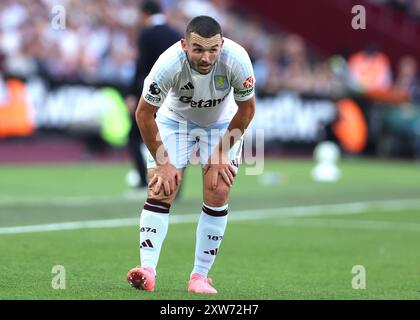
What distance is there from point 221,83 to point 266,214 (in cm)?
677

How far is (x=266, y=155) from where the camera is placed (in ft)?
83.8

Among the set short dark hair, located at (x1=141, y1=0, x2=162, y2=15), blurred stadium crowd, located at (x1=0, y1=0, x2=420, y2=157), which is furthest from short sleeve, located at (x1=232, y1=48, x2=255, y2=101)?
blurred stadium crowd, located at (x1=0, y1=0, x2=420, y2=157)

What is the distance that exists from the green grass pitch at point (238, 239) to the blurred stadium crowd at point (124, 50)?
2.26 metres

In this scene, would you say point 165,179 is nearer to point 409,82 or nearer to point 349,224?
point 349,224

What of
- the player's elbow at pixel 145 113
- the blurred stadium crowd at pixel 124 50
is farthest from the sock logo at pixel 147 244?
the blurred stadium crowd at pixel 124 50

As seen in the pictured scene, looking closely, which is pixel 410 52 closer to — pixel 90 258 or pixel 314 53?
pixel 314 53

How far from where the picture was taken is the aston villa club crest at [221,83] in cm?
791

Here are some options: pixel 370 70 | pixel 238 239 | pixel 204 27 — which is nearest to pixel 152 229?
pixel 204 27

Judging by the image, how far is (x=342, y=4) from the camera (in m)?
31.1

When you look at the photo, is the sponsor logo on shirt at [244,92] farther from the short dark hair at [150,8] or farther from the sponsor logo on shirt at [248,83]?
the short dark hair at [150,8]

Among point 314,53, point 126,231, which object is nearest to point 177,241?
point 126,231

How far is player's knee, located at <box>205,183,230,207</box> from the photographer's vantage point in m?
8.13

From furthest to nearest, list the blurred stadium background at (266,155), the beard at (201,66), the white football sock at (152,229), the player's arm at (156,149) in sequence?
1. the blurred stadium background at (266,155)
2. the white football sock at (152,229)
3. the player's arm at (156,149)
4. the beard at (201,66)

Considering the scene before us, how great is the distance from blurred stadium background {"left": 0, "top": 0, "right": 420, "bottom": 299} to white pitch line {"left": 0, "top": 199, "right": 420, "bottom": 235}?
1.4 inches
